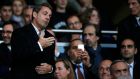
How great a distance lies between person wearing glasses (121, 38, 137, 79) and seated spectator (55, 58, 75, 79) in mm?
1143

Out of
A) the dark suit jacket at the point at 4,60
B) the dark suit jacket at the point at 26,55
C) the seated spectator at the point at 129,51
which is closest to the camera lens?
the dark suit jacket at the point at 26,55

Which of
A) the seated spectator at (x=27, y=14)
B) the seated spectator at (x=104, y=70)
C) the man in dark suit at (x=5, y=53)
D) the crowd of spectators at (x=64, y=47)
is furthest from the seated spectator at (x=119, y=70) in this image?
the seated spectator at (x=27, y=14)

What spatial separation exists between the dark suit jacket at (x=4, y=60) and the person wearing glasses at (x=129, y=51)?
2017 mm

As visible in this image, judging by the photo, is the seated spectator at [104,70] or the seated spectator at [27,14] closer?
the seated spectator at [104,70]

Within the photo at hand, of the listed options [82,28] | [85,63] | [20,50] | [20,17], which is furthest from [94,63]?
[20,50]

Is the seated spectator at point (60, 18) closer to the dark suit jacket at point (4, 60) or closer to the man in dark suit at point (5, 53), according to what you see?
the man in dark suit at point (5, 53)

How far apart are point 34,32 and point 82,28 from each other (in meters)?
2.90

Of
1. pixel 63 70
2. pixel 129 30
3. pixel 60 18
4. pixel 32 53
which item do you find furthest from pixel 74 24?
pixel 32 53

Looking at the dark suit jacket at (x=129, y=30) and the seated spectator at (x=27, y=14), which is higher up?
the seated spectator at (x=27, y=14)

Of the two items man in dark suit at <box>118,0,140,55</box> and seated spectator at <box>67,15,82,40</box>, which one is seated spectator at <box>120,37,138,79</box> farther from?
seated spectator at <box>67,15,82,40</box>

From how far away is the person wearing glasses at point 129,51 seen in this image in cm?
1004

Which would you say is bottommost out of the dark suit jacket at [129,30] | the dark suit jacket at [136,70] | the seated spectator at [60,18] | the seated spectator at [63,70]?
the dark suit jacket at [136,70]

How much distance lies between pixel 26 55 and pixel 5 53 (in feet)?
6.66

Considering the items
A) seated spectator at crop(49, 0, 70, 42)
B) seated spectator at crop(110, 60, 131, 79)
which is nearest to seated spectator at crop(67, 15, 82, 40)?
seated spectator at crop(49, 0, 70, 42)
